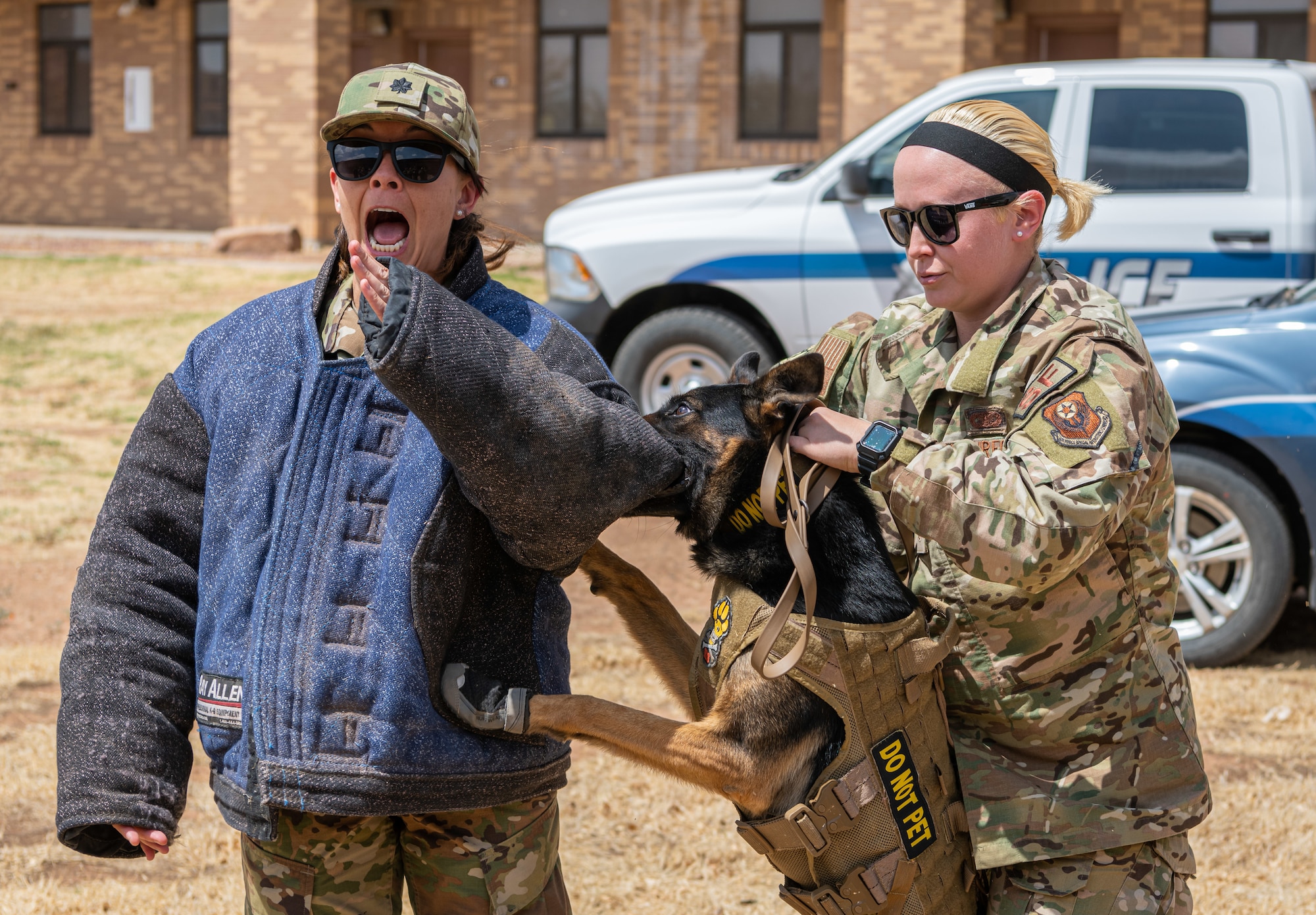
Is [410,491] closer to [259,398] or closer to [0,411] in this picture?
[259,398]

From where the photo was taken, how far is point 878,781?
2.27 meters

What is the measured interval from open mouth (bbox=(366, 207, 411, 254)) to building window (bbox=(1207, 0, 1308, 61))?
17.9 metres

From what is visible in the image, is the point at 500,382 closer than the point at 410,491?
Yes

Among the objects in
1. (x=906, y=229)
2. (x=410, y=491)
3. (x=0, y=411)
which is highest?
(x=906, y=229)

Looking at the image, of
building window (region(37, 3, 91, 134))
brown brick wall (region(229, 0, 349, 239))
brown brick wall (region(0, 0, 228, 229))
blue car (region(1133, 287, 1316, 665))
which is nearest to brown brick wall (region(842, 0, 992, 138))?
brown brick wall (region(229, 0, 349, 239))

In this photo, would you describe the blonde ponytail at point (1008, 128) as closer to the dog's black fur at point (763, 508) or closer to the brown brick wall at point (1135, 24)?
the dog's black fur at point (763, 508)

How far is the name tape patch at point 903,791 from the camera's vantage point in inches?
89.3

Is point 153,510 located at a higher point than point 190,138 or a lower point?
lower

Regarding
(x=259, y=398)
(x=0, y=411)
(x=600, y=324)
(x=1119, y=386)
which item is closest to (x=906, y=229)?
(x=1119, y=386)

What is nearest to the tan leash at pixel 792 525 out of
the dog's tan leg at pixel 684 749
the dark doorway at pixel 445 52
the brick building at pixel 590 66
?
the dog's tan leg at pixel 684 749

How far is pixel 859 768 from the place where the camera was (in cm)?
227

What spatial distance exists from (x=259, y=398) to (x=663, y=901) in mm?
2221

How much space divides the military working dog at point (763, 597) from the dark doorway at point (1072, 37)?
1767 centimetres

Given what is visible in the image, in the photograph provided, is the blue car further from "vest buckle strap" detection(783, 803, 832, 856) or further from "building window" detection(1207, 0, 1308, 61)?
"building window" detection(1207, 0, 1308, 61)
